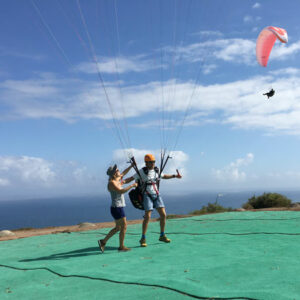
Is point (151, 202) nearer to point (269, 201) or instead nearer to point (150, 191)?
point (150, 191)

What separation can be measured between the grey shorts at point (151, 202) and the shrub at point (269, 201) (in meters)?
15.0

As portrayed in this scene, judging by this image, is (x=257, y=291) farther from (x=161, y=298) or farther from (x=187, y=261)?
(x=187, y=261)

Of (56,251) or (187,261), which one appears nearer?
(187,261)

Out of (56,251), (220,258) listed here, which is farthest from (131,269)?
(56,251)

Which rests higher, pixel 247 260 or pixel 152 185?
pixel 152 185

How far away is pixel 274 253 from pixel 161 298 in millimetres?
2872

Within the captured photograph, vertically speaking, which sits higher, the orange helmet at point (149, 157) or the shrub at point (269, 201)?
the orange helmet at point (149, 157)

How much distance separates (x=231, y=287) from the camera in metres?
4.20

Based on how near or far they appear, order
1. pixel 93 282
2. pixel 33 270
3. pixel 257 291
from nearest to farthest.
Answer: pixel 257 291, pixel 93 282, pixel 33 270

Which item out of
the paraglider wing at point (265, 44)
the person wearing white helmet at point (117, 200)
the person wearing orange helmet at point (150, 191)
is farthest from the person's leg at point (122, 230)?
the paraglider wing at point (265, 44)

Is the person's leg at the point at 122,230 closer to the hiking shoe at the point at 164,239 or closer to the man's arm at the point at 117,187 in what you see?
the man's arm at the point at 117,187

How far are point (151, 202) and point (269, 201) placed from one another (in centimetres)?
1565

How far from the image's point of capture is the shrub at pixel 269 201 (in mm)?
20923

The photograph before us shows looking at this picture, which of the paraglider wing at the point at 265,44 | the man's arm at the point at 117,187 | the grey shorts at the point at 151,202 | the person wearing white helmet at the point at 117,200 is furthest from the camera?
the paraglider wing at the point at 265,44
